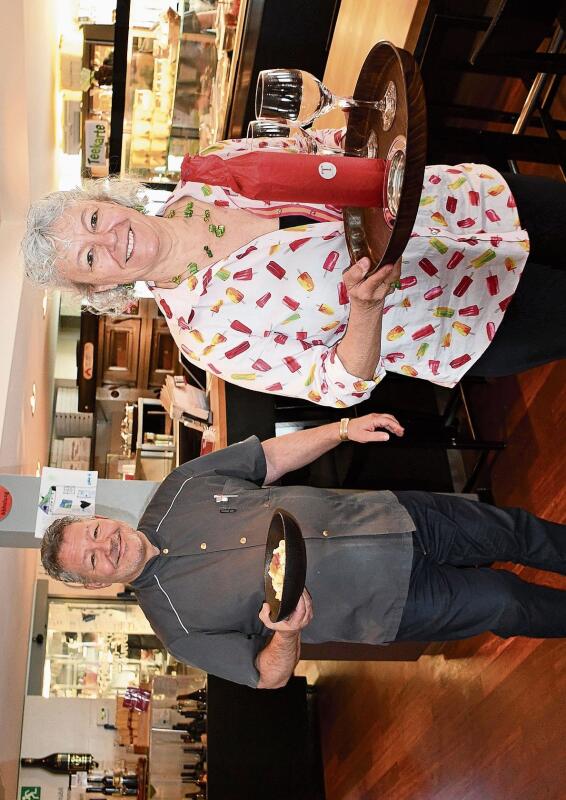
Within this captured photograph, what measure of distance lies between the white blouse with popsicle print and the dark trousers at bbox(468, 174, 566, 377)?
64mm

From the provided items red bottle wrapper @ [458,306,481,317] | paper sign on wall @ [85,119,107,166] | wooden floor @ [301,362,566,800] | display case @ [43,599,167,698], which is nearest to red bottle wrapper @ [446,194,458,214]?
red bottle wrapper @ [458,306,481,317]

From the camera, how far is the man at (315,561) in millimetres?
2465

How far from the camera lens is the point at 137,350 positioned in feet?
21.7

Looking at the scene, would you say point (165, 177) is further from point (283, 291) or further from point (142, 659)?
point (283, 291)

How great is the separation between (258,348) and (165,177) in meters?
3.93

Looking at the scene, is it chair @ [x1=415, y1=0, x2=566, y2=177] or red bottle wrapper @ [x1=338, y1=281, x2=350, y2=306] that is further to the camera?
chair @ [x1=415, y1=0, x2=566, y2=177]

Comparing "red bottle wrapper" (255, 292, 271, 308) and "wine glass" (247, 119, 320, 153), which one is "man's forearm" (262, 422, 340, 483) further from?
"wine glass" (247, 119, 320, 153)

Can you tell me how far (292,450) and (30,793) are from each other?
3.90 metres

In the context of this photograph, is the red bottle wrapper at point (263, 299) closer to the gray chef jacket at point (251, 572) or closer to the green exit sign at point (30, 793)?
the gray chef jacket at point (251, 572)

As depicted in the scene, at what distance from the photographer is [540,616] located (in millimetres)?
2621

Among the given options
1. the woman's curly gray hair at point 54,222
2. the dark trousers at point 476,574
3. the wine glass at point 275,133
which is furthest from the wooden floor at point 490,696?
the woman's curly gray hair at point 54,222

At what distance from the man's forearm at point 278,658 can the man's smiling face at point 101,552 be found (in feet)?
1.47

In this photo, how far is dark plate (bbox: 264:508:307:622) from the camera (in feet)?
6.67

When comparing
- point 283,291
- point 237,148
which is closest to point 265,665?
point 283,291
